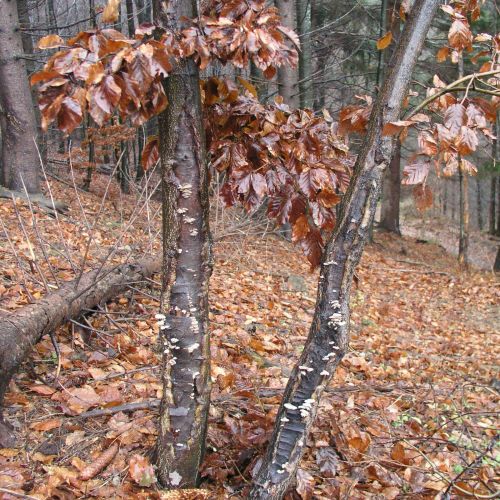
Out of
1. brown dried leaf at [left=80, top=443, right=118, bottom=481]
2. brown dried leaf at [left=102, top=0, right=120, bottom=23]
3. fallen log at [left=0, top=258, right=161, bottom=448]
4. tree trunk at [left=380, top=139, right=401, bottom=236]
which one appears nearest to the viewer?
brown dried leaf at [left=102, top=0, right=120, bottom=23]

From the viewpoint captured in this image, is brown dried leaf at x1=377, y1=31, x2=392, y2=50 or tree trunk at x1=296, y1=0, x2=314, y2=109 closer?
brown dried leaf at x1=377, y1=31, x2=392, y2=50

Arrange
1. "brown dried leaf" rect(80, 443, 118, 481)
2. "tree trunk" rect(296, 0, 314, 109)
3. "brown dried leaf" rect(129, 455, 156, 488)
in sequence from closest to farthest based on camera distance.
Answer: "brown dried leaf" rect(129, 455, 156, 488) → "brown dried leaf" rect(80, 443, 118, 481) → "tree trunk" rect(296, 0, 314, 109)

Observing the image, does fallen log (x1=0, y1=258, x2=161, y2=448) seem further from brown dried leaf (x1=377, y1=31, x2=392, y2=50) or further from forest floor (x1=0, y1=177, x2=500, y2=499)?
brown dried leaf (x1=377, y1=31, x2=392, y2=50)

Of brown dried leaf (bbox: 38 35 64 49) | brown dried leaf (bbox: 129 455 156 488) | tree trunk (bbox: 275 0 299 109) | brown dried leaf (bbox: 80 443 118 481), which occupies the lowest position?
brown dried leaf (bbox: 80 443 118 481)

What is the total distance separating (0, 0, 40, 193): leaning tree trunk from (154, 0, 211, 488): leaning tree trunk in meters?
6.73

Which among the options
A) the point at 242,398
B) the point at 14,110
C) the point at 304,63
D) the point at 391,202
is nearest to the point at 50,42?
the point at 242,398

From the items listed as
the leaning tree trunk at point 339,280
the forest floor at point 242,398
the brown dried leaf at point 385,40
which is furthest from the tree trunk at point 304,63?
the leaning tree trunk at point 339,280

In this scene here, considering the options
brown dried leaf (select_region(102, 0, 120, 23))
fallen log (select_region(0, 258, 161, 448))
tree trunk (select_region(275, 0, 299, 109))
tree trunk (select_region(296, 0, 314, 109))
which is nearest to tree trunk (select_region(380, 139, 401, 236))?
tree trunk (select_region(296, 0, 314, 109))

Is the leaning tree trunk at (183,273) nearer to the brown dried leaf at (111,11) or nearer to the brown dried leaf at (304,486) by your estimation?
the brown dried leaf at (111,11)

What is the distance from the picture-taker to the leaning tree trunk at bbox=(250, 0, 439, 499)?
2.10 m

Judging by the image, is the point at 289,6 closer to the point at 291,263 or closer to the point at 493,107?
the point at 291,263

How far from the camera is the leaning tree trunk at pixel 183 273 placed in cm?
204

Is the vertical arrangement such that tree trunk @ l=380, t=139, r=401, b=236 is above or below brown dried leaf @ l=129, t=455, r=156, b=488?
below

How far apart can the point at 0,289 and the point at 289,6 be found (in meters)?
8.31
